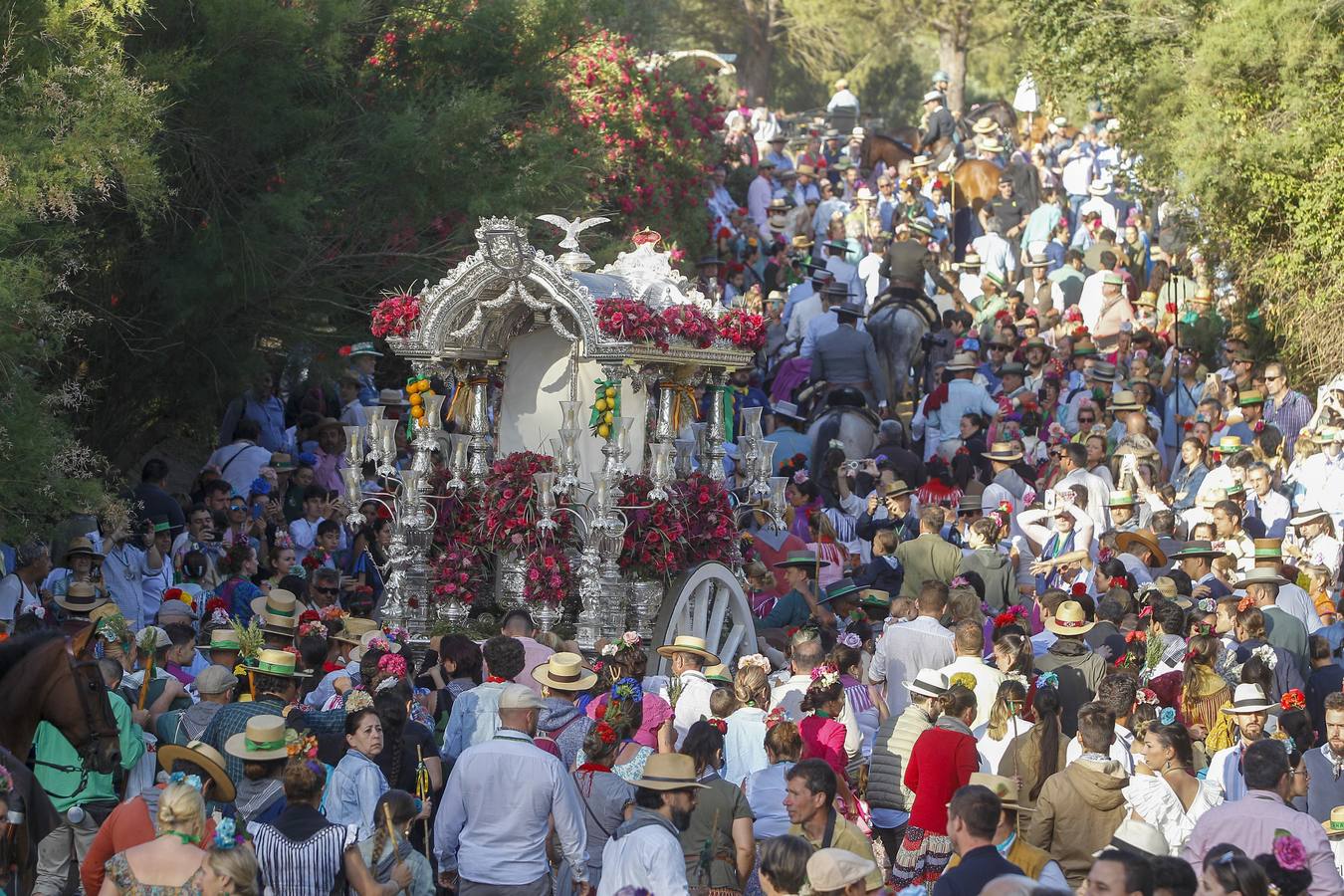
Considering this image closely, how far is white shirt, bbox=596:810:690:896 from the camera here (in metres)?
8.00

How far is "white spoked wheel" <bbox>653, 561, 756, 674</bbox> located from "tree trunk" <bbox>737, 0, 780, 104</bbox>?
33028 mm

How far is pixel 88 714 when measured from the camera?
10.2m

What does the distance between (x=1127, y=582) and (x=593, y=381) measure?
4290mm

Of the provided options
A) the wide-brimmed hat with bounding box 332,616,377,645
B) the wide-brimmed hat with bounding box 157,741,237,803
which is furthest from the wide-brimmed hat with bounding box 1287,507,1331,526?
the wide-brimmed hat with bounding box 157,741,237,803

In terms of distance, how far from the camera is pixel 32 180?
13797 millimetres

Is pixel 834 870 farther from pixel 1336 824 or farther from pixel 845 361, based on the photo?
pixel 845 361

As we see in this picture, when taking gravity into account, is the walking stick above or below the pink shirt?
below

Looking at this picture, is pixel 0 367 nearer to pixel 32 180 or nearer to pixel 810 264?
pixel 32 180

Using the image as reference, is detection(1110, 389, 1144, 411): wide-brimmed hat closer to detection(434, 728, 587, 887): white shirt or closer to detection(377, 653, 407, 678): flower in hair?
detection(377, 653, 407, 678): flower in hair

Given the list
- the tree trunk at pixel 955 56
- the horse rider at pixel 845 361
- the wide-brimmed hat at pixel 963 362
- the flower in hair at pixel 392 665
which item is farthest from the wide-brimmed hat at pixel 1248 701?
the tree trunk at pixel 955 56

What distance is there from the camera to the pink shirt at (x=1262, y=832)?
27.6ft

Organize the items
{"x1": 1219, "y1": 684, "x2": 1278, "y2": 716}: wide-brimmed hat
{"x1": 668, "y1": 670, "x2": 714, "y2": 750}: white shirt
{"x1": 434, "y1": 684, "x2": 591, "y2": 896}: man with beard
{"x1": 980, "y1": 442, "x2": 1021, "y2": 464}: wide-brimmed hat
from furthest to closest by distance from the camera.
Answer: {"x1": 980, "y1": 442, "x2": 1021, "y2": 464}: wide-brimmed hat
{"x1": 668, "y1": 670, "x2": 714, "y2": 750}: white shirt
{"x1": 1219, "y1": 684, "x2": 1278, "y2": 716}: wide-brimmed hat
{"x1": 434, "y1": 684, "x2": 591, "y2": 896}: man with beard

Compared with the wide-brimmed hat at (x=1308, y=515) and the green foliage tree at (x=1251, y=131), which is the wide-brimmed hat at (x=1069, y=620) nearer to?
the wide-brimmed hat at (x=1308, y=515)

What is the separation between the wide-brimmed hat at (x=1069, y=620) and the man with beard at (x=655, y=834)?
4.55 metres
